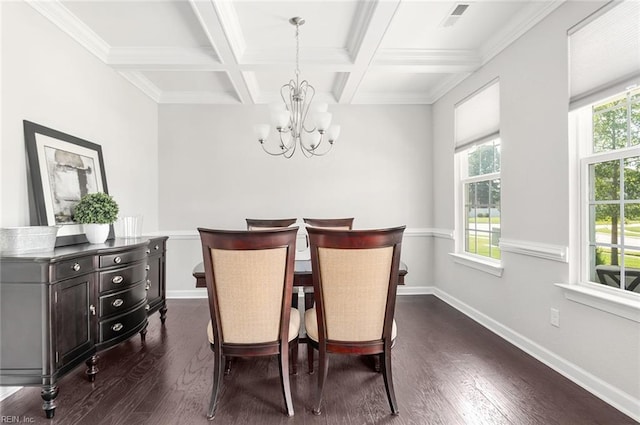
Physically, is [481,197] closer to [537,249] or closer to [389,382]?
[537,249]

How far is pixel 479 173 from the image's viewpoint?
3.61 m

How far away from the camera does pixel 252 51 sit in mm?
3209

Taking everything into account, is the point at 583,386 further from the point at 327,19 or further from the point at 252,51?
the point at 252,51

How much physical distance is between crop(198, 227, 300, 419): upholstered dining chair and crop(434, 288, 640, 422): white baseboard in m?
1.89

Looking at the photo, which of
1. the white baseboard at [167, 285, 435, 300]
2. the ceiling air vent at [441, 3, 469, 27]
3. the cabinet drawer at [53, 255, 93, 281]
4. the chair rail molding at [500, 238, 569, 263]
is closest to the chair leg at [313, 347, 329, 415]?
the cabinet drawer at [53, 255, 93, 281]

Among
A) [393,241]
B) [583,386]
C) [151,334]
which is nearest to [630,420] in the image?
[583,386]

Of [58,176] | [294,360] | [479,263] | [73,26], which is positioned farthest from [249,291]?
[73,26]

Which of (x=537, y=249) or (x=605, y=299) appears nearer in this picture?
(x=605, y=299)

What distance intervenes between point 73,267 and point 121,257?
1.34ft

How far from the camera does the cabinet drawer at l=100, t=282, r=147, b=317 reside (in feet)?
7.72

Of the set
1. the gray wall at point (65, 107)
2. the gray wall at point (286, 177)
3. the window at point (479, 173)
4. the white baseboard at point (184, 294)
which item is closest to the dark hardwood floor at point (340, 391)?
the window at point (479, 173)

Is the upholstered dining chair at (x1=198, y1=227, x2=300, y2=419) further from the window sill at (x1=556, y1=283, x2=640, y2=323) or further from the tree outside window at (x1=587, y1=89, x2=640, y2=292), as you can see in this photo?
the tree outside window at (x1=587, y1=89, x2=640, y2=292)

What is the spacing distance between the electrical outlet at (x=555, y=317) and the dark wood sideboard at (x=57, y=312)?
3.19m

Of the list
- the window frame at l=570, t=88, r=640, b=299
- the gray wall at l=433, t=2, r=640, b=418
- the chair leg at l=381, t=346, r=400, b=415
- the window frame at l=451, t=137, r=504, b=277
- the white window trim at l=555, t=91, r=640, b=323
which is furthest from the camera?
the window frame at l=451, t=137, r=504, b=277
